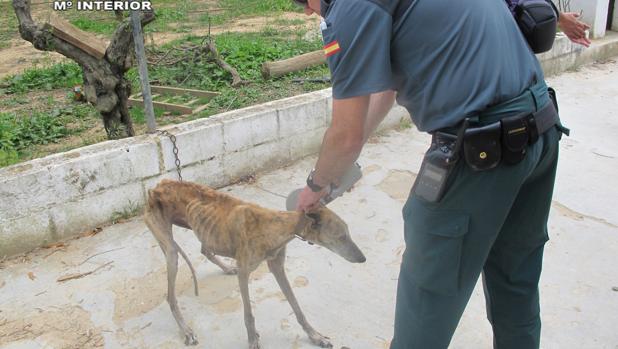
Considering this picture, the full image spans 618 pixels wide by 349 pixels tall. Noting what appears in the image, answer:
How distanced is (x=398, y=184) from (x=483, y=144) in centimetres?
283

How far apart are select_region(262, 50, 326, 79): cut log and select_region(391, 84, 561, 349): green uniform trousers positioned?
4.40 m

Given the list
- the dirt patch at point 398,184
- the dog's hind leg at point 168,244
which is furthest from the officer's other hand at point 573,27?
the dog's hind leg at point 168,244

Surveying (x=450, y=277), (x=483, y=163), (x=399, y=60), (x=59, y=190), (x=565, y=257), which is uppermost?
(x=399, y=60)

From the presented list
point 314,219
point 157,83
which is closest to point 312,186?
point 314,219

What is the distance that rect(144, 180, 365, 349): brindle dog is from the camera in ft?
8.04

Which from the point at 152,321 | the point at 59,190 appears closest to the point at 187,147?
the point at 59,190

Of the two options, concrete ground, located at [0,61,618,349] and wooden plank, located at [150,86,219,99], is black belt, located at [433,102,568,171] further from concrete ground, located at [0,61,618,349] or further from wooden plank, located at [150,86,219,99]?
wooden plank, located at [150,86,219,99]

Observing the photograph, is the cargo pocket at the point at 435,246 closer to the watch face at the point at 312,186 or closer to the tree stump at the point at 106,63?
the watch face at the point at 312,186

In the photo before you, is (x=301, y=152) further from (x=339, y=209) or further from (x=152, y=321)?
(x=152, y=321)

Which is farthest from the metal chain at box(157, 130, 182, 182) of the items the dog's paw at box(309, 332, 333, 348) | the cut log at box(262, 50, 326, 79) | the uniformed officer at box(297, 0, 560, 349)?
the cut log at box(262, 50, 326, 79)

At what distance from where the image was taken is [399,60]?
5.94 ft

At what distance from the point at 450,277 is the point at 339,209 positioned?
2.31 m

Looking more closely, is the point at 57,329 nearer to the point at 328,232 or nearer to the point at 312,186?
the point at 328,232

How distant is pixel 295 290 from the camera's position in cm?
328
